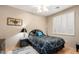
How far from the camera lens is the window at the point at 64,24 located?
1502 millimetres

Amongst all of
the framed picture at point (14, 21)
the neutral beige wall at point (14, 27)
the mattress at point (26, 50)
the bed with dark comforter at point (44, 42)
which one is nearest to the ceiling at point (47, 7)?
the neutral beige wall at point (14, 27)

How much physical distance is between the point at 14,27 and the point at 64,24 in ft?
2.83

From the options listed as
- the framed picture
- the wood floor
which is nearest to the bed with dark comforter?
the wood floor

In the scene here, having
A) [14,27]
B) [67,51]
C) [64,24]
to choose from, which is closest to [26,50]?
[14,27]

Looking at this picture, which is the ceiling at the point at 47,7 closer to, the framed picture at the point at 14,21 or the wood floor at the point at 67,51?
the framed picture at the point at 14,21

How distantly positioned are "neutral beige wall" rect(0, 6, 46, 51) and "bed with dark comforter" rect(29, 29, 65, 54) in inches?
4.2

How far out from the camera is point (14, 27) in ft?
5.07

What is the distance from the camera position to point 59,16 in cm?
158

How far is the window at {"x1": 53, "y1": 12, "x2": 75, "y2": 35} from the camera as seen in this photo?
1.50 metres
